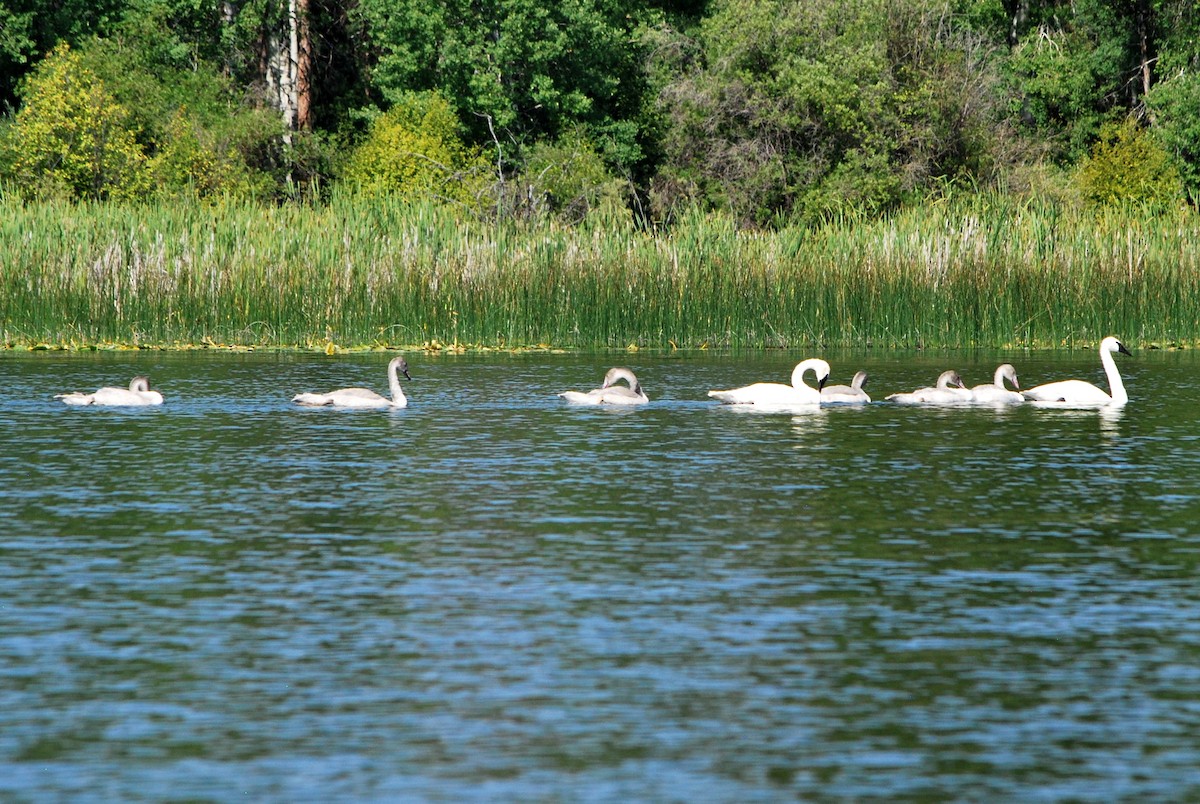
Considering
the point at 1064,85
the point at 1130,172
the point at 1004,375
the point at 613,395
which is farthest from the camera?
the point at 1064,85

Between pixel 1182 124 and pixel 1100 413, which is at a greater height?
pixel 1182 124

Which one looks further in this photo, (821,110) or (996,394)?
(821,110)

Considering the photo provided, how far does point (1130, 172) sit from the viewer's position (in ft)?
168

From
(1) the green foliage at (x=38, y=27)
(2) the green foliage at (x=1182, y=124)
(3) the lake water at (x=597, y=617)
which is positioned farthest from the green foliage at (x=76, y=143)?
(3) the lake water at (x=597, y=617)

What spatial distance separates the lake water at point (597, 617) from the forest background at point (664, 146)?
13.6 m

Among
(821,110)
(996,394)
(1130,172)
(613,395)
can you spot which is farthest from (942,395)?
(1130,172)

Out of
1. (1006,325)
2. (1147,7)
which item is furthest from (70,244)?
(1147,7)

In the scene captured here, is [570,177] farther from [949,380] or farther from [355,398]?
[355,398]

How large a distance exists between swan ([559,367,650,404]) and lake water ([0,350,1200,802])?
2.88 metres

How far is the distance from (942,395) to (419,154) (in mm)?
26331

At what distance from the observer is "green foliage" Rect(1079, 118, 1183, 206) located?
50.7 m

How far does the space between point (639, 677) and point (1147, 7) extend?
51.7 metres

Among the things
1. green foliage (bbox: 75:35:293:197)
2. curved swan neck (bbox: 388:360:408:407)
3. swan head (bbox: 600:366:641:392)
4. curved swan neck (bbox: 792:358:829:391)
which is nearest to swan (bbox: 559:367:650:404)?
swan head (bbox: 600:366:641:392)

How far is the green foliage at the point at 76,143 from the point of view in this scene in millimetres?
45438
